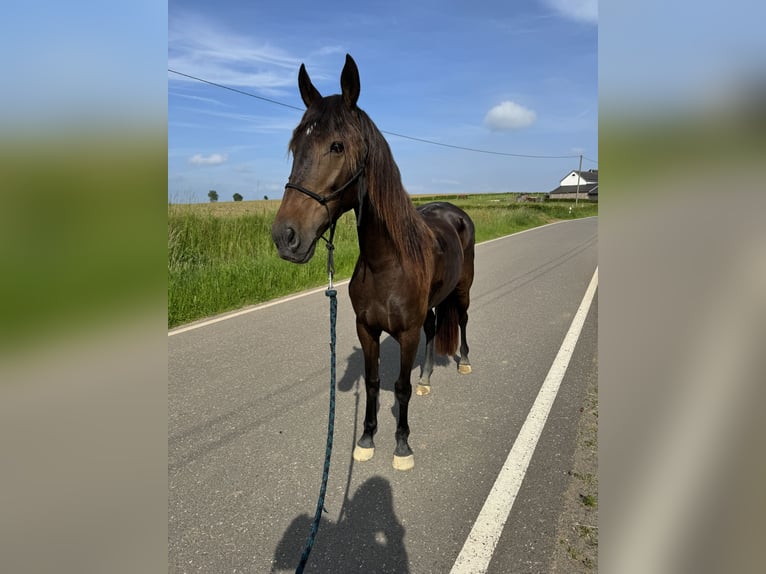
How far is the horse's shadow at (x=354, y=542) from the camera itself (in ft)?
6.66

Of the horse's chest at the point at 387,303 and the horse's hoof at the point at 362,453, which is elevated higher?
the horse's chest at the point at 387,303

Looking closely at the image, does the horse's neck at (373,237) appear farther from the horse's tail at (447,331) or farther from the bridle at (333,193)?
the horse's tail at (447,331)

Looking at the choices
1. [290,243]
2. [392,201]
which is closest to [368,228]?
[392,201]

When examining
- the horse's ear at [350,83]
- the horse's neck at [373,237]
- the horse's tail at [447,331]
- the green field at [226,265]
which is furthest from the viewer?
the green field at [226,265]

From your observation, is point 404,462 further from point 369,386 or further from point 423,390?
point 423,390

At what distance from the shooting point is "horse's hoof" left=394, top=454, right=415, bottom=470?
2771mm

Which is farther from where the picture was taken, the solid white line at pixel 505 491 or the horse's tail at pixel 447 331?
the horse's tail at pixel 447 331

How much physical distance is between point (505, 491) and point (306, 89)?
2563 mm

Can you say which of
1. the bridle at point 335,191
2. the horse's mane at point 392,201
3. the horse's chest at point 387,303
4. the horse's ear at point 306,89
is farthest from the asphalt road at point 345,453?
the horse's ear at point 306,89

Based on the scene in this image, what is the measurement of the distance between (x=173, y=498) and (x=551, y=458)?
2343 mm

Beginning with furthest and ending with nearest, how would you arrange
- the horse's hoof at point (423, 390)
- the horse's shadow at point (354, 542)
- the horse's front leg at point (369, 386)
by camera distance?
the horse's hoof at point (423, 390)
the horse's front leg at point (369, 386)
the horse's shadow at point (354, 542)

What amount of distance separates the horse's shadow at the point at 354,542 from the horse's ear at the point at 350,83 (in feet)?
7.33

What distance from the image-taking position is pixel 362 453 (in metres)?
2.88
